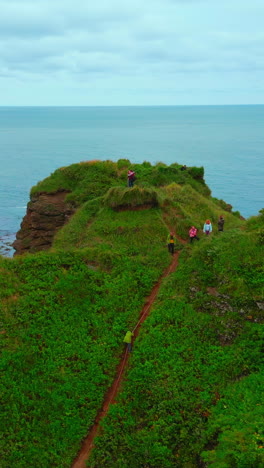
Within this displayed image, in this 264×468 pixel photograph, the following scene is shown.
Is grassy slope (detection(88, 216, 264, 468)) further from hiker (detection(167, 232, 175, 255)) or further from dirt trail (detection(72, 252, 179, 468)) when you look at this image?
hiker (detection(167, 232, 175, 255))

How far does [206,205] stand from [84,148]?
351 ft

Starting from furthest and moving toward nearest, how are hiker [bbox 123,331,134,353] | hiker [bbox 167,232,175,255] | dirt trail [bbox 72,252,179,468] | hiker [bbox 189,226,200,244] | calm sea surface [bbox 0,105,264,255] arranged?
calm sea surface [bbox 0,105,264,255], hiker [bbox 189,226,200,244], hiker [bbox 167,232,175,255], hiker [bbox 123,331,134,353], dirt trail [bbox 72,252,179,468]

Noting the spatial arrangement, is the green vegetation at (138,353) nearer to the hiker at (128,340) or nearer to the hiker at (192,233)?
the hiker at (128,340)

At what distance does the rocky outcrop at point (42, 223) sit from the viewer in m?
35.1

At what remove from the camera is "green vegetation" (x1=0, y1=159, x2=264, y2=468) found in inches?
528

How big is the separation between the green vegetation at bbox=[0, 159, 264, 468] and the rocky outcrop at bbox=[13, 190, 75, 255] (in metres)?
9.52

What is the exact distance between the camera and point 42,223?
35656 mm

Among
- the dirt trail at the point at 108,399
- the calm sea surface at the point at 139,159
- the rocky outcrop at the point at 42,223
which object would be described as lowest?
the dirt trail at the point at 108,399

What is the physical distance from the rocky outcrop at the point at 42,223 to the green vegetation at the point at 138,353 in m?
9.52

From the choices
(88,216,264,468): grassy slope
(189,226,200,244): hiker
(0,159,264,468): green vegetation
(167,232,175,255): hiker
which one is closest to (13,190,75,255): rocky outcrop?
(0,159,264,468): green vegetation

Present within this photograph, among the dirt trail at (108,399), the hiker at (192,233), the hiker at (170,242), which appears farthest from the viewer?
the hiker at (192,233)

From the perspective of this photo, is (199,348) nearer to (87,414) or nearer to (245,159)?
(87,414)

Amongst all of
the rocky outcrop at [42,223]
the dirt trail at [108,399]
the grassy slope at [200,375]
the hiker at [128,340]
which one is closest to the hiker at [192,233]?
the grassy slope at [200,375]

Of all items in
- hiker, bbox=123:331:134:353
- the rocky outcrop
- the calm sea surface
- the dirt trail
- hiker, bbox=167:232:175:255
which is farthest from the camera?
the calm sea surface
